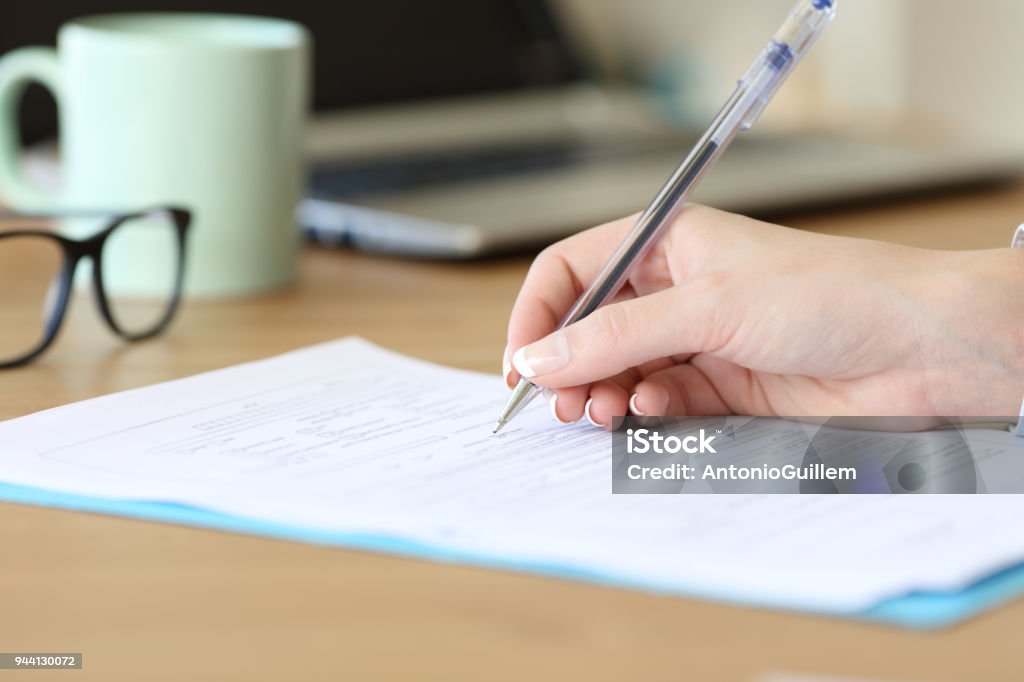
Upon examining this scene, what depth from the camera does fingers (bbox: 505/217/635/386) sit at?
65 cm

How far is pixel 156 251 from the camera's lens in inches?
34.3

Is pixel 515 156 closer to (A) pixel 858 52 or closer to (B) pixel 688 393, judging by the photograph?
(B) pixel 688 393

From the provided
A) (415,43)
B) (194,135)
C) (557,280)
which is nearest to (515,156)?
(415,43)

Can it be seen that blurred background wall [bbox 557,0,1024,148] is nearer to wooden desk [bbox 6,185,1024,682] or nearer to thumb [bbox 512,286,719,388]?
thumb [bbox 512,286,719,388]

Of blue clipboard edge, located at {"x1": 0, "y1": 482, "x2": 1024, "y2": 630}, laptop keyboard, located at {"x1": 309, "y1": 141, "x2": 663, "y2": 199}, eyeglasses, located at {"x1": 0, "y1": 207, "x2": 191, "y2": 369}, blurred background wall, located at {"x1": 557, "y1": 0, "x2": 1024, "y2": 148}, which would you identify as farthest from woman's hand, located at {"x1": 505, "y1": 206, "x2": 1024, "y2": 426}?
blurred background wall, located at {"x1": 557, "y1": 0, "x2": 1024, "y2": 148}

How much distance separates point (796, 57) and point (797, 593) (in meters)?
0.33

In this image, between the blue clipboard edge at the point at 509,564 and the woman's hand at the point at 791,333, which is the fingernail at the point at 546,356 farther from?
the blue clipboard edge at the point at 509,564

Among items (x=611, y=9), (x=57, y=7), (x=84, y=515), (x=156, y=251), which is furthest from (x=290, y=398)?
(x=611, y=9)

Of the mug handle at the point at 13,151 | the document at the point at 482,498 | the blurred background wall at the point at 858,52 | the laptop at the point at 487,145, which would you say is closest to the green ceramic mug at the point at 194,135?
the mug handle at the point at 13,151

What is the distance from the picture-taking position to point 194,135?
86 centimetres

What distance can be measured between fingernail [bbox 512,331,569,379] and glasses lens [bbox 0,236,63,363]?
1.00 feet

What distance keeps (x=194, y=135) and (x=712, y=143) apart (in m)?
0.36

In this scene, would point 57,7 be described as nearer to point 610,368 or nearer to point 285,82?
point 285,82

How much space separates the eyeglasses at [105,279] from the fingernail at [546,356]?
11.7 inches
